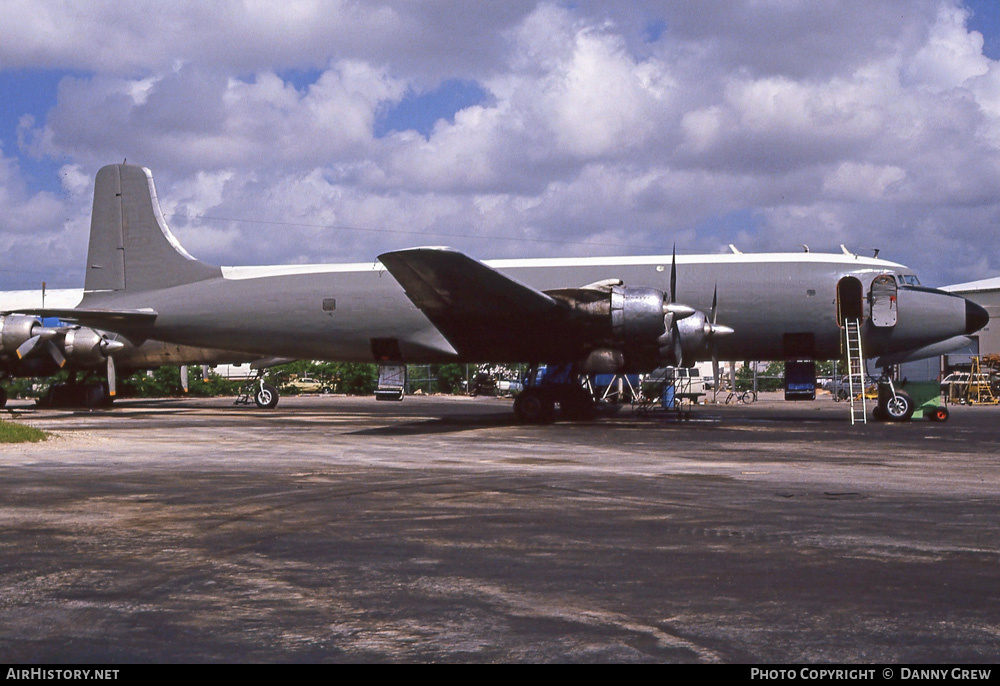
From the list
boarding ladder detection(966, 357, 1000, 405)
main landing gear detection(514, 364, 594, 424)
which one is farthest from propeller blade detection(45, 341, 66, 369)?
boarding ladder detection(966, 357, 1000, 405)

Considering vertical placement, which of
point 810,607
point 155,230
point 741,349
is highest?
point 155,230

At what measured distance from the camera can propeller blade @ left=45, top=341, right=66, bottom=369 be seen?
33.8 m

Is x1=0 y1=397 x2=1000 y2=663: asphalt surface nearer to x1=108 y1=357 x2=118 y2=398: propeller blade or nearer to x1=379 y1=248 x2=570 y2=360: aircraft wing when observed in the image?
x1=379 y1=248 x2=570 y2=360: aircraft wing

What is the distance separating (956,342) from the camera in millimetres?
25781

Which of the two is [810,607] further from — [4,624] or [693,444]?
[693,444]

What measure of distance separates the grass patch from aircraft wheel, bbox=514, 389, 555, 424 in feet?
36.4

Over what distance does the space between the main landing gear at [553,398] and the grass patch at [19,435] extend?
11068mm

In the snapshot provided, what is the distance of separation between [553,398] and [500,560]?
17.6 meters

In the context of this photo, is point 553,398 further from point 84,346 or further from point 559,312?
point 84,346

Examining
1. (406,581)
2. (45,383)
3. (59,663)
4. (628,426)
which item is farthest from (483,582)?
(45,383)

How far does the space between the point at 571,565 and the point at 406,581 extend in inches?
47.3

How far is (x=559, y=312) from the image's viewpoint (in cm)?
2247

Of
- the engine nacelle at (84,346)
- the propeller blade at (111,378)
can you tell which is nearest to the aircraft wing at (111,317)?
the propeller blade at (111,378)

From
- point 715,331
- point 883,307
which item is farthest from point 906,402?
point 715,331
